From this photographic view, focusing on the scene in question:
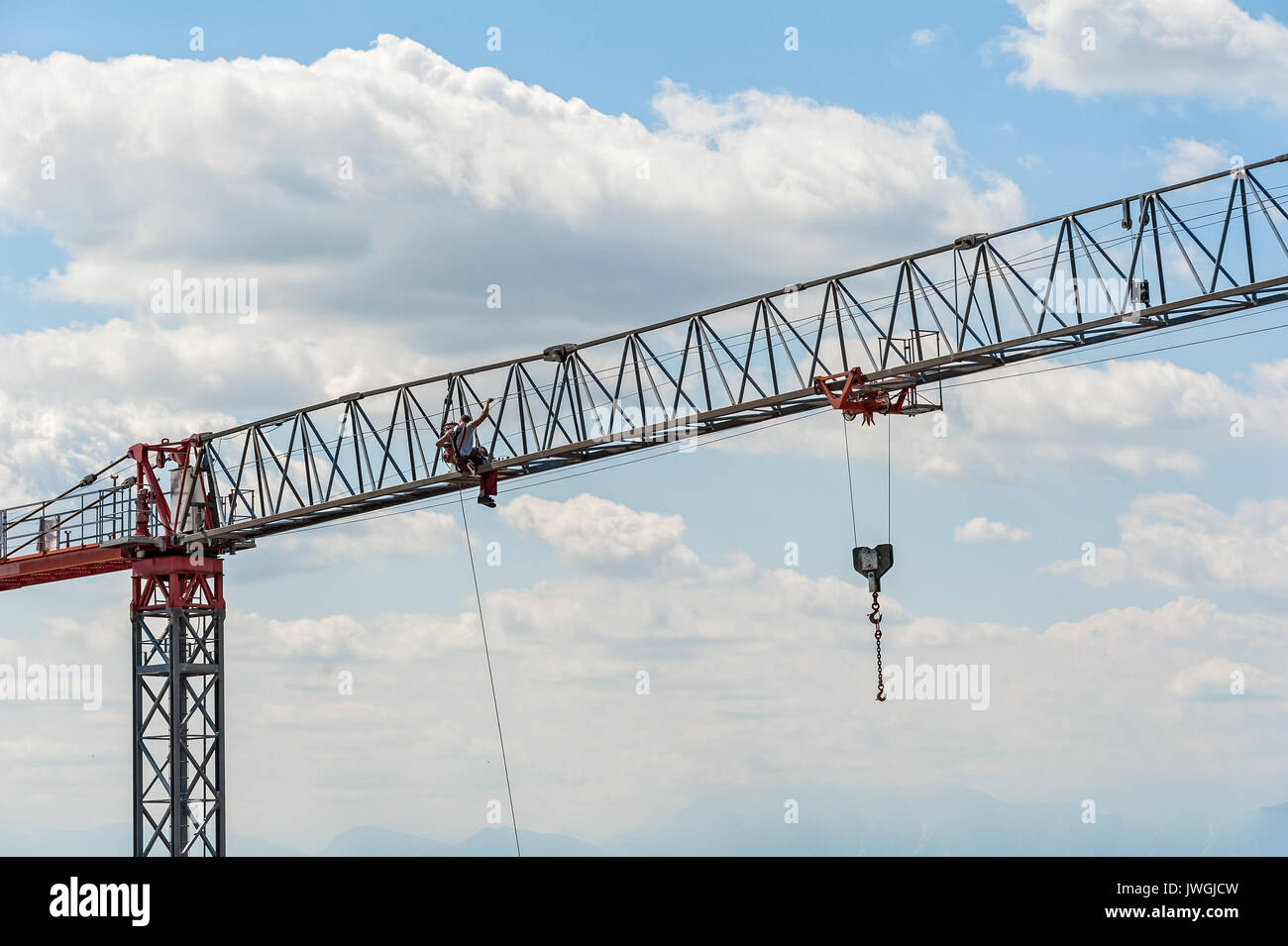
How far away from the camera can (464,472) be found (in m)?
45.6

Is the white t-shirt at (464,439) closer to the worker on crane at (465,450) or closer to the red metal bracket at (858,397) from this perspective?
the worker on crane at (465,450)

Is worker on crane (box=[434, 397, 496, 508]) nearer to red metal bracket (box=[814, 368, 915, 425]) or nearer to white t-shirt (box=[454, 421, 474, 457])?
white t-shirt (box=[454, 421, 474, 457])

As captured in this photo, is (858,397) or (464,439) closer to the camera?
(858,397)

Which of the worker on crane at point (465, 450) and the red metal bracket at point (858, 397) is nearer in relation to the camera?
the red metal bracket at point (858, 397)

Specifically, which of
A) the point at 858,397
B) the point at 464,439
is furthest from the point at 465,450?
the point at 858,397

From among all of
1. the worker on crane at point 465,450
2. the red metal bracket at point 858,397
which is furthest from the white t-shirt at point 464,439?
the red metal bracket at point 858,397

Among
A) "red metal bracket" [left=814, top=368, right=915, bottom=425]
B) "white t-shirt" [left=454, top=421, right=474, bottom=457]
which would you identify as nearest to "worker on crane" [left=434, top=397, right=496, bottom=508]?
"white t-shirt" [left=454, top=421, right=474, bottom=457]

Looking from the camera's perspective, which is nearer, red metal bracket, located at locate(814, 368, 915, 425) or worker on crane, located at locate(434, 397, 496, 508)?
red metal bracket, located at locate(814, 368, 915, 425)

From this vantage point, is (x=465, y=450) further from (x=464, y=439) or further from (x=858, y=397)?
(x=858, y=397)

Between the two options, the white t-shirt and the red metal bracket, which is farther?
the white t-shirt
